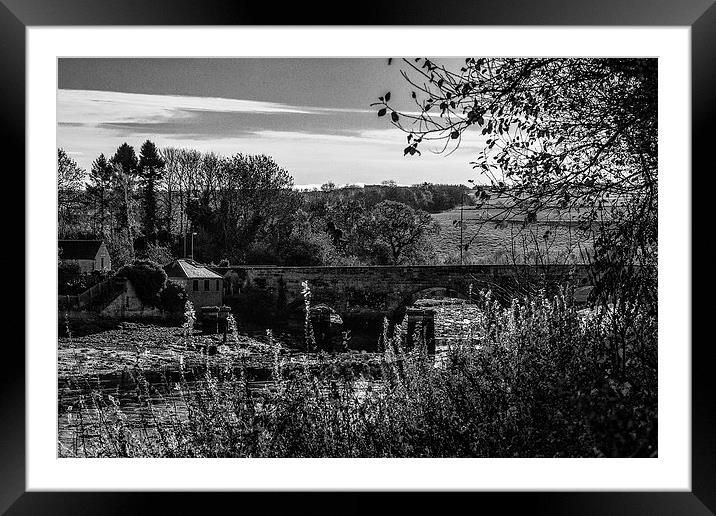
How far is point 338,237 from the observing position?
4.46 metres

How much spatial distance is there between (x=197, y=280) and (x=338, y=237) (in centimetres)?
94

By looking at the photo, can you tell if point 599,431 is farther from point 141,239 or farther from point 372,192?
point 141,239

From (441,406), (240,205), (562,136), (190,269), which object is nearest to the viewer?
(441,406)

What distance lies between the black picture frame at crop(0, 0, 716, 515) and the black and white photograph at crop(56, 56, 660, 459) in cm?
103

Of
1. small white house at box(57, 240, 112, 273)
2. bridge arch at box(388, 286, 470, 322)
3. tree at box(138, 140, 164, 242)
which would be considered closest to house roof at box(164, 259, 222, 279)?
tree at box(138, 140, 164, 242)

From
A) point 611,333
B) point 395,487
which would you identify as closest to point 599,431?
point 611,333

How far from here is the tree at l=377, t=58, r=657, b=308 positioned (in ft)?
12.8

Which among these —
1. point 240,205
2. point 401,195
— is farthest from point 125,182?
point 401,195

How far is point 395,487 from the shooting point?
2838 millimetres

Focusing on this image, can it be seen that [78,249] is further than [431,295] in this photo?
No

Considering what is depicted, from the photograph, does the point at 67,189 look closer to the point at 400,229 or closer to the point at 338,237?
the point at 338,237

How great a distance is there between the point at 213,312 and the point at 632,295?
2527 mm

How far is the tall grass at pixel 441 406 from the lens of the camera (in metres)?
3.61
